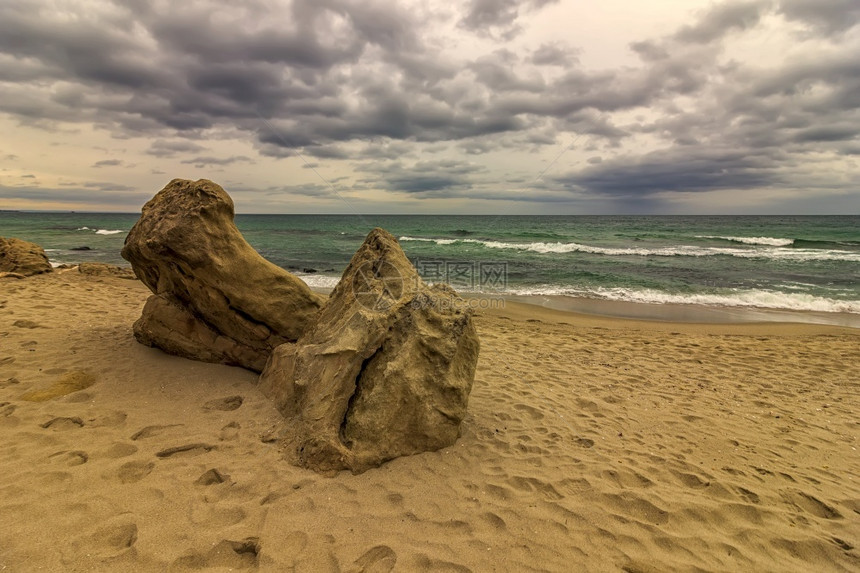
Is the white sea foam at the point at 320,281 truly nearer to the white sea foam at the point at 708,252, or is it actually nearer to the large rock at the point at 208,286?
the large rock at the point at 208,286

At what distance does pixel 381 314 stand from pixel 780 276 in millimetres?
20163

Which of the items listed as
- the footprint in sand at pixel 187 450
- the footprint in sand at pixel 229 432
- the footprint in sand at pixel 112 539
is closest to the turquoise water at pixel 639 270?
the footprint in sand at pixel 229 432

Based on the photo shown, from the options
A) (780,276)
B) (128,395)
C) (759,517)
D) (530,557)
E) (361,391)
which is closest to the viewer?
(530,557)

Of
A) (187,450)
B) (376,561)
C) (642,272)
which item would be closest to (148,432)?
(187,450)

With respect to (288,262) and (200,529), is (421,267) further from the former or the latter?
(200,529)

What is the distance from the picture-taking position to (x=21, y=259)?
10.8 metres

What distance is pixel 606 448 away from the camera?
4.07 meters

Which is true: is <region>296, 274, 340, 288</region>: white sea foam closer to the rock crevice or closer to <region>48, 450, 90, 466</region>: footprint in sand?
the rock crevice

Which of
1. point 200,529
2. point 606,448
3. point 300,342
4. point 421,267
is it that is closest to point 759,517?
point 606,448

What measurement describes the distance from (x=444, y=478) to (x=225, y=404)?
2.55 m

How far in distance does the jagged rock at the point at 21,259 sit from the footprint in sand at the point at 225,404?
953 cm

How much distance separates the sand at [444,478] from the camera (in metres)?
2.72

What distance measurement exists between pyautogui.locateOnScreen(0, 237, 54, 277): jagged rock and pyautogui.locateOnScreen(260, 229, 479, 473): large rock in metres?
10.7

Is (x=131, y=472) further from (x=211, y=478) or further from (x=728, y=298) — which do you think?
(x=728, y=298)
